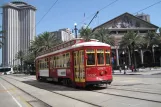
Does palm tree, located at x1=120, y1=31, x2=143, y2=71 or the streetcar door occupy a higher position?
palm tree, located at x1=120, y1=31, x2=143, y2=71

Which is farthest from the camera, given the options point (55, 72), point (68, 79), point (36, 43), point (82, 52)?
point (36, 43)

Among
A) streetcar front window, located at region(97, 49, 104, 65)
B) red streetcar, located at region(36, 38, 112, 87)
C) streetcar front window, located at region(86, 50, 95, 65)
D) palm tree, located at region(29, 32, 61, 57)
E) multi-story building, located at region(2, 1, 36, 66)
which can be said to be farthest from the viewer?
palm tree, located at region(29, 32, 61, 57)

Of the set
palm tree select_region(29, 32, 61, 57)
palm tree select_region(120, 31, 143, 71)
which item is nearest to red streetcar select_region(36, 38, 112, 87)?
palm tree select_region(29, 32, 61, 57)

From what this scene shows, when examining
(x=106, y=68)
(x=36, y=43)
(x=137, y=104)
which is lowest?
(x=137, y=104)

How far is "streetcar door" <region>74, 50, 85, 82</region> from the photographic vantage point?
17.3m

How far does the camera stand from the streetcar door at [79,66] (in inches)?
682

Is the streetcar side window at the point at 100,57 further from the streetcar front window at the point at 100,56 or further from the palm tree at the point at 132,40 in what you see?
the palm tree at the point at 132,40

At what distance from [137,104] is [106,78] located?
730cm

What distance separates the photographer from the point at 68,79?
20234 millimetres

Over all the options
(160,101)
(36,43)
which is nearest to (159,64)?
(36,43)

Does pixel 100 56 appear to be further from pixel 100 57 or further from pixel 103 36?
pixel 103 36

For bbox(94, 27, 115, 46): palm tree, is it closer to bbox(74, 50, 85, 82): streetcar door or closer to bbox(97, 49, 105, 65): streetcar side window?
bbox(74, 50, 85, 82): streetcar door

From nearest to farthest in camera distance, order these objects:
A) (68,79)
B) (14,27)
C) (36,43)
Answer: (68,79) < (14,27) < (36,43)

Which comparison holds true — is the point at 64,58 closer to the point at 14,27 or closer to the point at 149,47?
the point at 14,27
